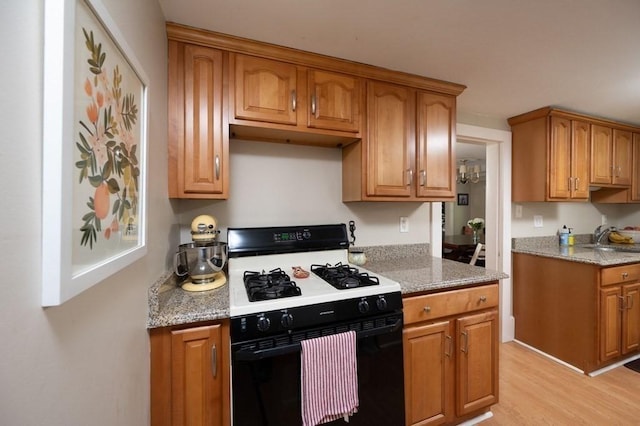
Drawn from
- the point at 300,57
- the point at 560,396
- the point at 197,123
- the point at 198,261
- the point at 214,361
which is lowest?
the point at 560,396

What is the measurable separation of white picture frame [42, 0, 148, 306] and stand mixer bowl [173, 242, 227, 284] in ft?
1.32

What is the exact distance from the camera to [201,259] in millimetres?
1295

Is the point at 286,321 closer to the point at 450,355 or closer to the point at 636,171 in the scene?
the point at 450,355

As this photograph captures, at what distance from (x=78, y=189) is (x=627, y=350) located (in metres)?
3.73

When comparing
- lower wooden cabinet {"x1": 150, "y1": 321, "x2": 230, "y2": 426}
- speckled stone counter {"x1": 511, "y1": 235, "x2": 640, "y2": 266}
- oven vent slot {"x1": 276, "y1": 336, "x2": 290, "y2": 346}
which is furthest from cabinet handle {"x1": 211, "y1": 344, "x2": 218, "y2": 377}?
speckled stone counter {"x1": 511, "y1": 235, "x2": 640, "y2": 266}

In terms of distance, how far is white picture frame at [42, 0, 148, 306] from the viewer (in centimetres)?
47

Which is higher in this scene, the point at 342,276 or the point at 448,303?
the point at 342,276

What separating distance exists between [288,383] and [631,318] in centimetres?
300

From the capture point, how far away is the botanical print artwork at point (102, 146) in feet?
1.82

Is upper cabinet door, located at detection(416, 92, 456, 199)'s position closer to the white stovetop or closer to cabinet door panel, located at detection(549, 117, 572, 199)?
the white stovetop

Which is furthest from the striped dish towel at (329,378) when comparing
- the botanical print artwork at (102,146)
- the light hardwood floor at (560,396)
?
the light hardwood floor at (560,396)

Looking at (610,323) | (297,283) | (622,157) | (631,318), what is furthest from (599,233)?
(297,283)

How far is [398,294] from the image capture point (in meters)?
1.35

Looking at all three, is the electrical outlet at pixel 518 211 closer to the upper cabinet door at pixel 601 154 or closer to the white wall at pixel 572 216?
the white wall at pixel 572 216
